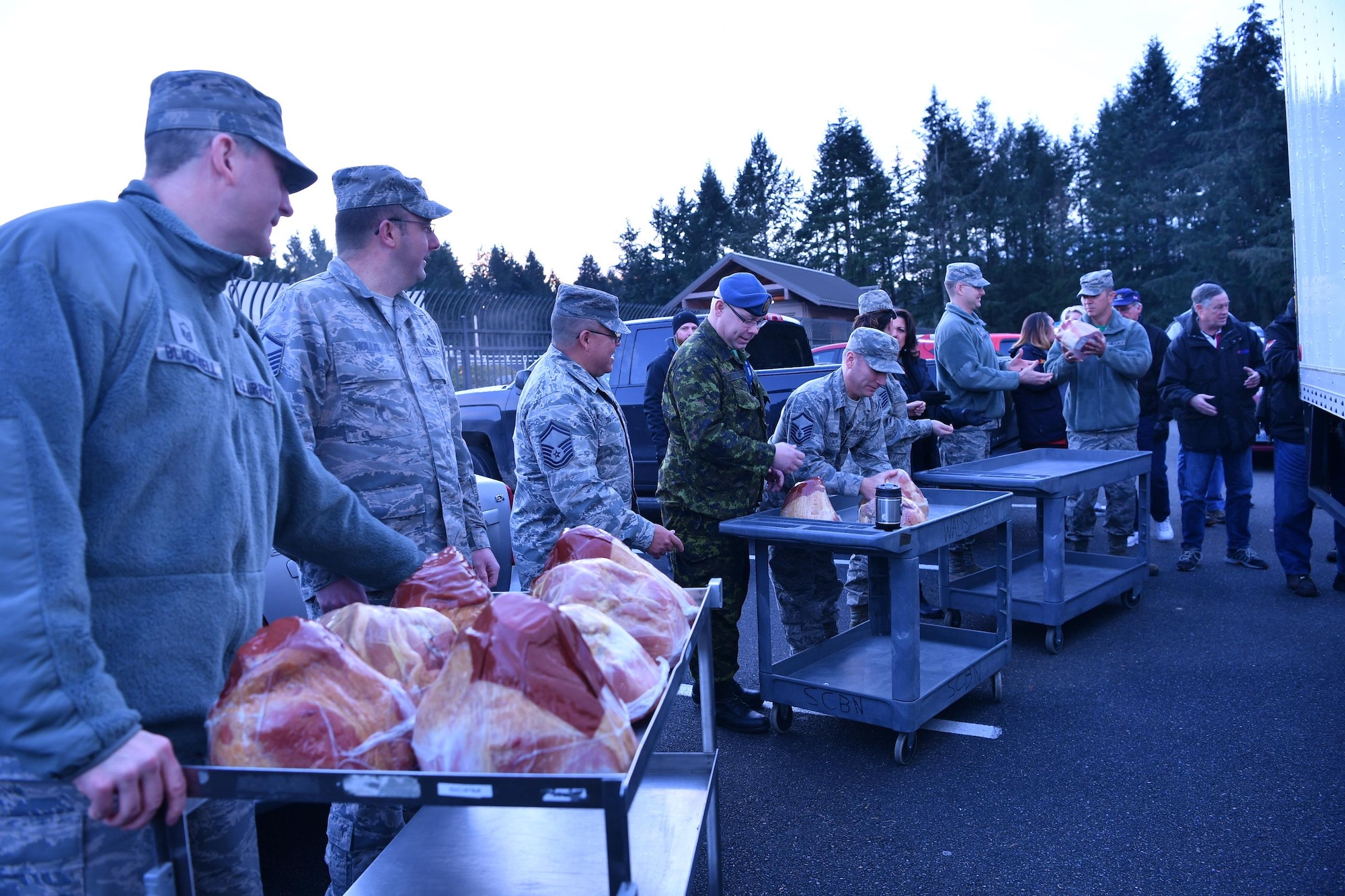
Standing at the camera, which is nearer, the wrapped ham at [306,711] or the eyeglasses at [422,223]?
the wrapped ham at [306,711]

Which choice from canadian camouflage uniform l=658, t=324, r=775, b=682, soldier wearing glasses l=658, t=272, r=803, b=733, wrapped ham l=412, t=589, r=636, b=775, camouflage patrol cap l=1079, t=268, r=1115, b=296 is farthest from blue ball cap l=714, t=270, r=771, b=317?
camouflage patrol cap l=1079, t=268, r=1115, b=296

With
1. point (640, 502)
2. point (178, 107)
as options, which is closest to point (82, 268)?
point (178, 107)

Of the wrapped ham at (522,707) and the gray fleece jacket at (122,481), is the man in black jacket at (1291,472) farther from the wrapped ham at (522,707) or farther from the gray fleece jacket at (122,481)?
the gray fleece jacket at (122,481)

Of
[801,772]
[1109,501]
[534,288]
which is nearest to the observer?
[801,772]

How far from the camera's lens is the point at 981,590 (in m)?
5.84

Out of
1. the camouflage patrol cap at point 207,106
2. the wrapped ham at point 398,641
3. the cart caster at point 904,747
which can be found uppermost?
the camouflage patrol cap at point 207,106

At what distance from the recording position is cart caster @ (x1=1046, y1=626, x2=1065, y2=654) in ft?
17.7

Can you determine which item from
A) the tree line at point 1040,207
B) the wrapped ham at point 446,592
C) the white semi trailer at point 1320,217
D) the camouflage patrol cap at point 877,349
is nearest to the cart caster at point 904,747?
the camouflage patrol cap at point 877,349

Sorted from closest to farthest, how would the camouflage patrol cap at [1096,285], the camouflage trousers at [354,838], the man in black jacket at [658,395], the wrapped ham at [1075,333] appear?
1. the camouflage trousers at [354,838]
2. the man in black jacket at [658,395]
3. the wrapped ham at [1075,333]
4. the camouflage patrol cap at [1096,285]

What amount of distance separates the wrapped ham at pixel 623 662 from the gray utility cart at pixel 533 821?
0.11 feet

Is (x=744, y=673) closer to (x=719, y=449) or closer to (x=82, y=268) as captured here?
(x=719, y=449)

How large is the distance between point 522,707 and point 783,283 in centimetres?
3453

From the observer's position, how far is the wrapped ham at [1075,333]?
6793mm

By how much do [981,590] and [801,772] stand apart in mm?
2398
